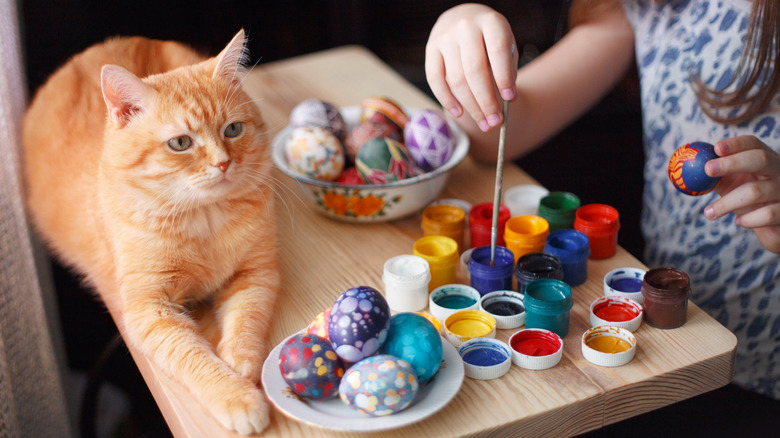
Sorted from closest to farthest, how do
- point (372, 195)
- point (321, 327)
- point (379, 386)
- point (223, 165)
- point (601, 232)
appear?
point (379, 386) < point (321, 327) < point (223, 165) < point (601, 232) < point (372, 195)

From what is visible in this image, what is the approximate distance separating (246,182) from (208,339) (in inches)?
9.5

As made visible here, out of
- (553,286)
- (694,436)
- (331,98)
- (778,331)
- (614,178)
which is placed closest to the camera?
(553,286)

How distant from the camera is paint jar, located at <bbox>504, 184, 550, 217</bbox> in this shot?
3.73 ft

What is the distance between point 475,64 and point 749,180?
461 mm

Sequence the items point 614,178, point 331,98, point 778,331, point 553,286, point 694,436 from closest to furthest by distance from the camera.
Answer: point 553,286, point 694,436, point 778,331, point 331,98, point 614,178

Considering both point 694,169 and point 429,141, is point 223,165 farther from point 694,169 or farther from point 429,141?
point 694,169

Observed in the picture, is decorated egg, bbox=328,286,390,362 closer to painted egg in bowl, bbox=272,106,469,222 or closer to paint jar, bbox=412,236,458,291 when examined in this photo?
paint jar, bbox=412,236,458,291

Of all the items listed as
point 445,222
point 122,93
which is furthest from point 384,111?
point 122,93

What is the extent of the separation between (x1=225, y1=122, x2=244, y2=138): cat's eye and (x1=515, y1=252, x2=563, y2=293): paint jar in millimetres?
465

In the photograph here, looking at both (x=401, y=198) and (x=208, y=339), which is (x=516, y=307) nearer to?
(x=401, y=198)

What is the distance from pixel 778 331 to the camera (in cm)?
119

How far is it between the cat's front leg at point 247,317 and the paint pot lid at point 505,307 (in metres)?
0.31

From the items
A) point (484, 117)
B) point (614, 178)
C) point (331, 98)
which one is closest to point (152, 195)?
point (484, 117)

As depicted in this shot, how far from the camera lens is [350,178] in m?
1.15
